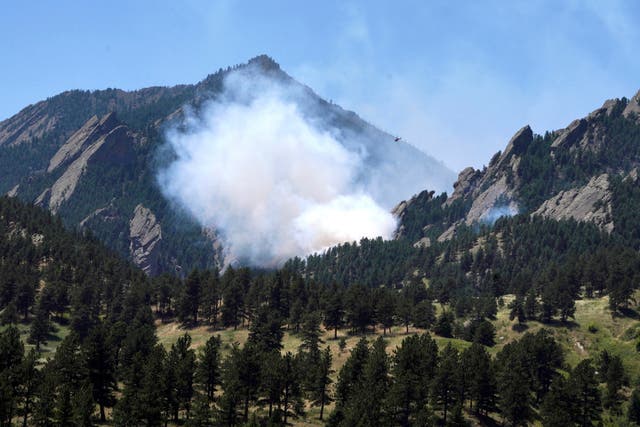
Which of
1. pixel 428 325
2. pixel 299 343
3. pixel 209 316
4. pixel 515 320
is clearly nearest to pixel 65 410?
pixel 299 343

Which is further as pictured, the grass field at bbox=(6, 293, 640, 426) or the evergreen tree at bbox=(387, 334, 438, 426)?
the grass field at bbox=(6, 293, 640, 426)

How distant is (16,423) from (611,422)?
88.8 m

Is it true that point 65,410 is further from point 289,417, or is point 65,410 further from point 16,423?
point 289,417

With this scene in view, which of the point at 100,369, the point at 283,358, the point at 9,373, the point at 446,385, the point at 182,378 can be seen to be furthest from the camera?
the point at 283,358

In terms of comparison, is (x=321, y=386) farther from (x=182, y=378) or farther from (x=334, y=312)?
(x=334, y=312)

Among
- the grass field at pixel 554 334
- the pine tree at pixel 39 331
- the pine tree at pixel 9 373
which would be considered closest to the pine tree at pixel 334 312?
the grass field at pixel 554 334

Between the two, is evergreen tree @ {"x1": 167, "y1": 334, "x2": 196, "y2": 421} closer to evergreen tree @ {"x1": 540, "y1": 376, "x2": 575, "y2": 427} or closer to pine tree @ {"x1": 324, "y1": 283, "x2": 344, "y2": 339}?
pine tree @ {"x1": 324, "y1": 283, "x2": 344, "y2": 339}

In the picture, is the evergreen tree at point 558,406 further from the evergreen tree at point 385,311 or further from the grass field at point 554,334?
Result: the evergreen tree at point 385,311

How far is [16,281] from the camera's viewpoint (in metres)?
153

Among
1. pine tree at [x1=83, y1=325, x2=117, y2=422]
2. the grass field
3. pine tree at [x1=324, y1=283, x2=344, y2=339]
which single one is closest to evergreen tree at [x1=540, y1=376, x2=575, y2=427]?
the grass field

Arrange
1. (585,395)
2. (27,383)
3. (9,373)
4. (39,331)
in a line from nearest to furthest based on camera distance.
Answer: (9,373), (27,383), (585,395), (39,331)

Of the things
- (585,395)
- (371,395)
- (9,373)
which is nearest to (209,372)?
(371,395)

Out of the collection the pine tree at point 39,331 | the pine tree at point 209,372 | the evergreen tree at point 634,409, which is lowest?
the evergreen tree at point 634,409

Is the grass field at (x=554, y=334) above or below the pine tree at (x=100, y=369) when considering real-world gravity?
above
